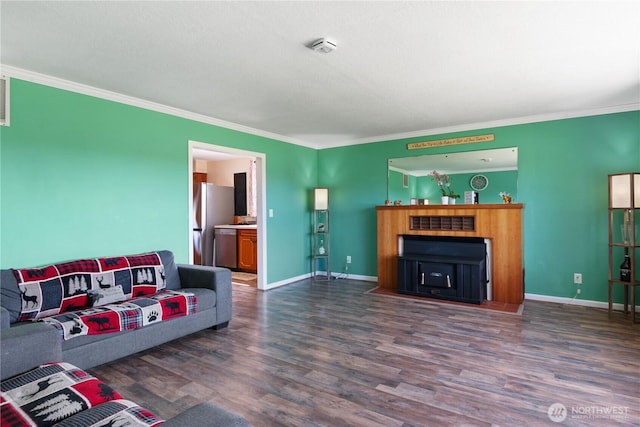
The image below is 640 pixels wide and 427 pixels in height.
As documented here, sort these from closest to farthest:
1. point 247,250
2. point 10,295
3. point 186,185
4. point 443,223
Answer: point 10,295, point 186,185, point 443,223, point 247,250

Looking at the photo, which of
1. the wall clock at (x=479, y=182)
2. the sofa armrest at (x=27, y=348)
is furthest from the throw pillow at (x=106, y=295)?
the wall clock at (x=479, y=182)

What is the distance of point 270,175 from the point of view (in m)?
5.26

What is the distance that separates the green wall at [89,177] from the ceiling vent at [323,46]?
2.18m

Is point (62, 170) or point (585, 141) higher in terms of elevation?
point (585, 141)

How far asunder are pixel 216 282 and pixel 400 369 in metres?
1.85

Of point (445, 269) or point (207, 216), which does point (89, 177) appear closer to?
point (207, 216)

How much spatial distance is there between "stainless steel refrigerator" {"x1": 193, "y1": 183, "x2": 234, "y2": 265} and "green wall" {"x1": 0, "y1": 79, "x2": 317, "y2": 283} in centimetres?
236

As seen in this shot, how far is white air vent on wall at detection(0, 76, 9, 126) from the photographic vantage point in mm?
2727

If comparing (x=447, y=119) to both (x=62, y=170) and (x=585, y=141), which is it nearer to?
(x=585, y=141)

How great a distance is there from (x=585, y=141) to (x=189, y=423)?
488 centimetres

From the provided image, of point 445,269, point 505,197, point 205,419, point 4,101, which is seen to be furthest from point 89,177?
point 505,197

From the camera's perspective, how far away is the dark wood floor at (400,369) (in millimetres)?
2006

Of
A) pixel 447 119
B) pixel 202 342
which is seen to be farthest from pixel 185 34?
pixel 447 119

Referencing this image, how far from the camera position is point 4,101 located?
274 centimetres
